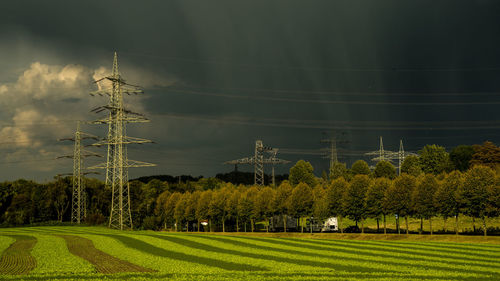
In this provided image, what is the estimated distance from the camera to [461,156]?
572 ft

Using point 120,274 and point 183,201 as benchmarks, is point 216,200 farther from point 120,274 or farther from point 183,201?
point 120,274

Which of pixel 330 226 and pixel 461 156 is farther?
pixel 461 156

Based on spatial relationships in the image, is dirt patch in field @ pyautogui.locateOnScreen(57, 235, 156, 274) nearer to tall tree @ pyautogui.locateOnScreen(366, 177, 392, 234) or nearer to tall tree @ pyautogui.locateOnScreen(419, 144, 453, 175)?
tall tree @ pyautogui.locateOnScreen(366, 177, 392, 234)

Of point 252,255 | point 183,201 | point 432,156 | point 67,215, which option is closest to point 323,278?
point 252,255

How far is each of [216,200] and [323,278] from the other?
98.7m

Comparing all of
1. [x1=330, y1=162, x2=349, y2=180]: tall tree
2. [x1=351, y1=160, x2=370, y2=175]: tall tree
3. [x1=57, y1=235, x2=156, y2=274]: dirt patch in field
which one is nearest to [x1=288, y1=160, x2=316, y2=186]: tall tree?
[x1=330, y1=162, x2=349, y2=180]: tall tree

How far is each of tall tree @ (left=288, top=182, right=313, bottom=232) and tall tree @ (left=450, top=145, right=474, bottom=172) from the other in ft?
281

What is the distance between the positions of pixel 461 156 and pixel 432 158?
39.1 feet

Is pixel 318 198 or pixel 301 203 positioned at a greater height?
pixel 318 198

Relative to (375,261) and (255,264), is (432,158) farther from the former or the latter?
→ (255,264)

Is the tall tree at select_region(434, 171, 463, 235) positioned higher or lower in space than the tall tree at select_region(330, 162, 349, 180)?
lower

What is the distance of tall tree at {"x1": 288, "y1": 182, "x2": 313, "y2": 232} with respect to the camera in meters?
114

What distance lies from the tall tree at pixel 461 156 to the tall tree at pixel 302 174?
57368 mm

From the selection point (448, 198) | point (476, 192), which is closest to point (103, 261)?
point (448, 198)
